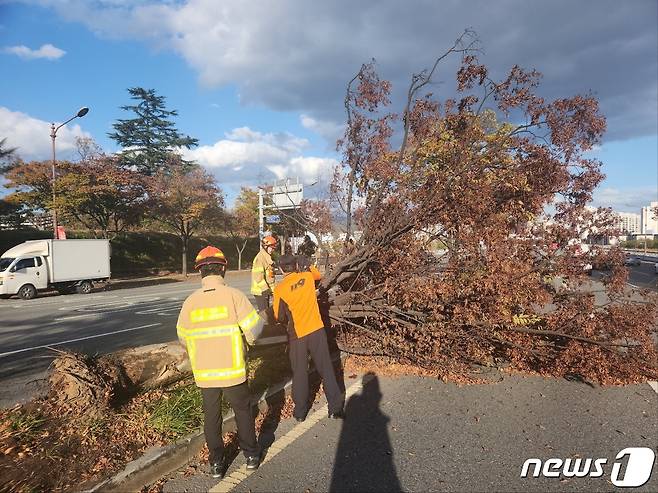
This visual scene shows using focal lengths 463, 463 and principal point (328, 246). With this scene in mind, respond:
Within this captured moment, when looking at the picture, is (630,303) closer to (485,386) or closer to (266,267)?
(485,386)

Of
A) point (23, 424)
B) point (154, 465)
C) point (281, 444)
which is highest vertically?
point (23, 424)

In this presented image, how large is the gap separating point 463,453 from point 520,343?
2421 millimetres

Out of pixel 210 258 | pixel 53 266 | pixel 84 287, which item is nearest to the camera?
pixel 210 258

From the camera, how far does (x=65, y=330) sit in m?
10.6

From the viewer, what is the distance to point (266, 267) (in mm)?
7285

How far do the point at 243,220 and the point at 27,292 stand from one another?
67.7ft

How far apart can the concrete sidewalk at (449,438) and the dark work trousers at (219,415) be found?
24cm

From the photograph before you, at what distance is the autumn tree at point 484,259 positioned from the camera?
228 inches

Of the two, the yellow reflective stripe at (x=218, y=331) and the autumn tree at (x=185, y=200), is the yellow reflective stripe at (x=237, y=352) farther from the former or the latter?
the autumn tree at (x=185, y=200)

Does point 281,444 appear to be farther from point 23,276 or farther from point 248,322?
point 23,276

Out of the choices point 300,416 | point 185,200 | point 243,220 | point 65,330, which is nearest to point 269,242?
point 300,416

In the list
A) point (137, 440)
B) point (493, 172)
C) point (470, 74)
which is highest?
point (470, 74)

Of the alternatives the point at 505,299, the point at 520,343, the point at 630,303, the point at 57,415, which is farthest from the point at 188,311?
the point at 630,303

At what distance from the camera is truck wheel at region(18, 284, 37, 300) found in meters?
19.2
